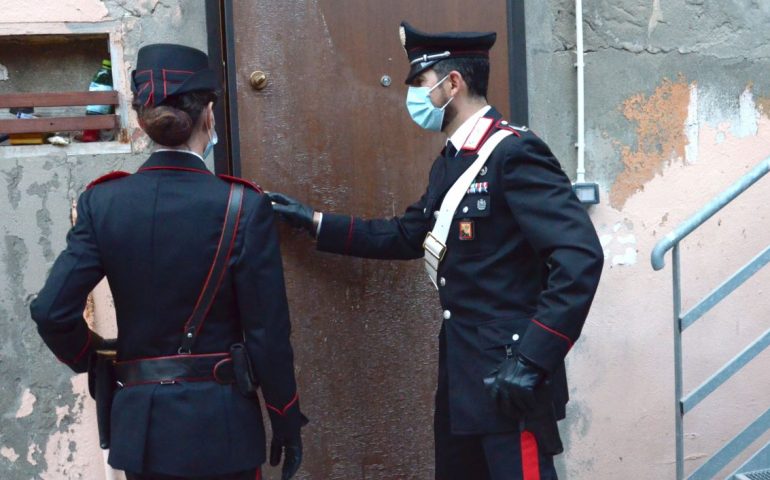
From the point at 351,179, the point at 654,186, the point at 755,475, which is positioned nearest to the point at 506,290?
the point at 351,179

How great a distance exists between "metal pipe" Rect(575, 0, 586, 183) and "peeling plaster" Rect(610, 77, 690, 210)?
174mm

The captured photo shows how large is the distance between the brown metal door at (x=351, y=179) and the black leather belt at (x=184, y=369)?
89 cm

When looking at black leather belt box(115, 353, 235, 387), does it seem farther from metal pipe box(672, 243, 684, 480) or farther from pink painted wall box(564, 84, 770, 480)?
pink painted wall box(564, 84, 770, 480)

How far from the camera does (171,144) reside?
2.40m

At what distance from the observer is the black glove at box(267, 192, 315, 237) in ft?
10.1

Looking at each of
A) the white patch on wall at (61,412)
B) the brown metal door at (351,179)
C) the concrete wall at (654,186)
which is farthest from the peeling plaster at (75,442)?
the concrete wall at (654,186)

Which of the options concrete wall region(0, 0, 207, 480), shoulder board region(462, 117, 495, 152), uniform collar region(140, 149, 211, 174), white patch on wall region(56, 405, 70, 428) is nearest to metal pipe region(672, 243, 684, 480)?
shoulder board region(462, 117, 495, 152)

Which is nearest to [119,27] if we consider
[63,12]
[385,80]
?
[63,12]

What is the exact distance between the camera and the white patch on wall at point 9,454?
3.18 metres

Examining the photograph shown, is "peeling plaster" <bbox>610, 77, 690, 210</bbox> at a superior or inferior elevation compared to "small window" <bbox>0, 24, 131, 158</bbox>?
inferior

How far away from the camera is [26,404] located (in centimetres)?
318

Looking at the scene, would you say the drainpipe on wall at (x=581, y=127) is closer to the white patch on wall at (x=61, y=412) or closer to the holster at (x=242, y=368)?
the holster at (x=242, y=368)

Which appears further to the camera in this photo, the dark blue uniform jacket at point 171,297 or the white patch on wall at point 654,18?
the white patch on wall at point 654,18

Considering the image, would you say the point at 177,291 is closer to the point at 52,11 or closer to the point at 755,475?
the point at 52,11
